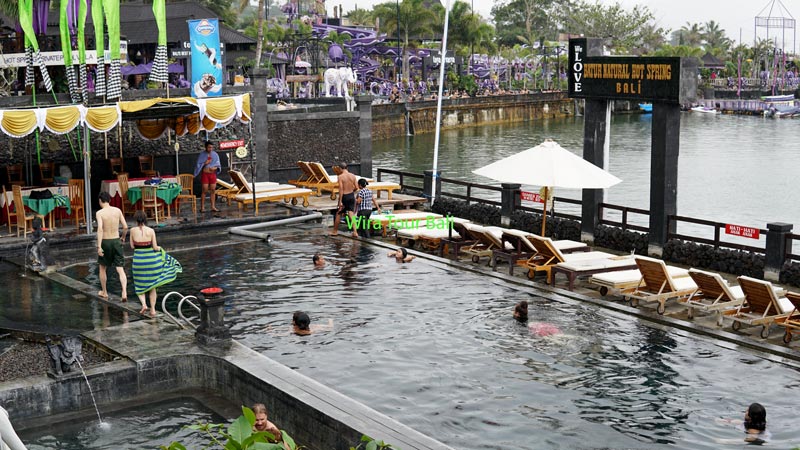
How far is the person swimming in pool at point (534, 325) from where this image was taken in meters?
14.2

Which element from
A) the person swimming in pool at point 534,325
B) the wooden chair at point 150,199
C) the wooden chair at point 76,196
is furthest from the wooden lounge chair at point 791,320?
the wooden chair at point 76,196

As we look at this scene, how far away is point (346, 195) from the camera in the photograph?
21500 mm

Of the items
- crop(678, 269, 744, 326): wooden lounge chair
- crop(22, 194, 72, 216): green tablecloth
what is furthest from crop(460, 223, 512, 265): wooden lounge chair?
crop(22, 194, 72, 216): green tablecloth

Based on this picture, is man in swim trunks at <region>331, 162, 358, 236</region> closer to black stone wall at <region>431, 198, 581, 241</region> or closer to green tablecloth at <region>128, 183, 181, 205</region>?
green tablecloth at <region>128, 183, 181, 205</region>

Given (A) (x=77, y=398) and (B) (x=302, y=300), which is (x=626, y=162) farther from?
(A) (x=77, y=398)

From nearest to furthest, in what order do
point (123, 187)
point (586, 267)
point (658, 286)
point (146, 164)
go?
point (658, 286) → point (586, 267) → point (123, 187) → point (146, 164)

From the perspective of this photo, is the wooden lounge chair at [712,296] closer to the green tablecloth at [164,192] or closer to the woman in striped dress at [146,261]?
the woman in striped dress at [146,261]

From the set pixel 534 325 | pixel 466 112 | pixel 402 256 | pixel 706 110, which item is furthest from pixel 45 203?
pixel 706 110

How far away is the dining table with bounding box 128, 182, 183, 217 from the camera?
22.3m

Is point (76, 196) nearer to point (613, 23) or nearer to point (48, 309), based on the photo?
point (48, 309)

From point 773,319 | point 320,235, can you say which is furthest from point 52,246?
point 773,319

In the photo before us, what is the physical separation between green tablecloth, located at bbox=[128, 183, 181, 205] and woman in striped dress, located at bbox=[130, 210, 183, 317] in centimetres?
765

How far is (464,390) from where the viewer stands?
11.9 m

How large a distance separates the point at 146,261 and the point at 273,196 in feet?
32.1
